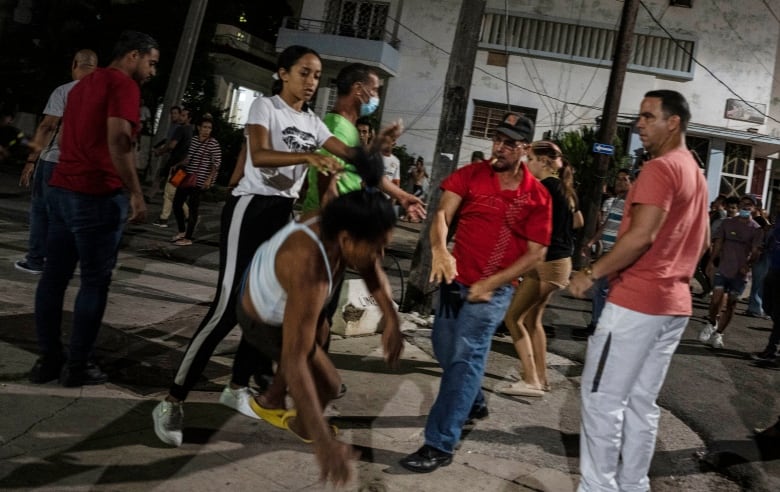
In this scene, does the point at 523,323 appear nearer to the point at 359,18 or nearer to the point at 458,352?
the point at 458,352

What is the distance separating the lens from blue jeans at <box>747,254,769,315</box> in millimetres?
12117

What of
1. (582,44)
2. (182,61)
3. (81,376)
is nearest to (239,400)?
(81,376)

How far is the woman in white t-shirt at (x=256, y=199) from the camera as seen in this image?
3531 millimetres

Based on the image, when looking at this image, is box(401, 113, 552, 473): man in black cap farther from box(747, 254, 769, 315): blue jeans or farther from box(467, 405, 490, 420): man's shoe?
box(747, 254, 769, 315): blue jeans

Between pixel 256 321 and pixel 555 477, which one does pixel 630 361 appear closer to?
pixel 555 477

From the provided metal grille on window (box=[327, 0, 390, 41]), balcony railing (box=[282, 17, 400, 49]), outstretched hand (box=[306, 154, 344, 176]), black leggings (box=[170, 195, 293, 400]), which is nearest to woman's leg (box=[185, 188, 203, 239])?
black leggings (box=[170, 195, 293, 400])

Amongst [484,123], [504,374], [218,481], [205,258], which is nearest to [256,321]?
[218,481]

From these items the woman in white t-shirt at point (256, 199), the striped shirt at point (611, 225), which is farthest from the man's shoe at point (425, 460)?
the striped shirt at point (611, 225)

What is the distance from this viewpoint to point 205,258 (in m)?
9.37

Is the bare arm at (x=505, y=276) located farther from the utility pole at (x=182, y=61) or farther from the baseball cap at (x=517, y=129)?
the utility pole at (x=182, y=61)

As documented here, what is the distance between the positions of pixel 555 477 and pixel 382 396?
137 cm

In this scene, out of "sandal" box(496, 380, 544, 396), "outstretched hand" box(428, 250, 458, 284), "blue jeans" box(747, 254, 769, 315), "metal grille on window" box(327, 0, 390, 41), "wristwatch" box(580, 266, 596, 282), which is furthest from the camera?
"metal grille on window" box(327, 0, 390, 41)

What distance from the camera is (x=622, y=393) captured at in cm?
313

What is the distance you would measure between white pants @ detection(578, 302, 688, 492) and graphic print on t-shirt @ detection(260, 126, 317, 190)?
1.80 meters
